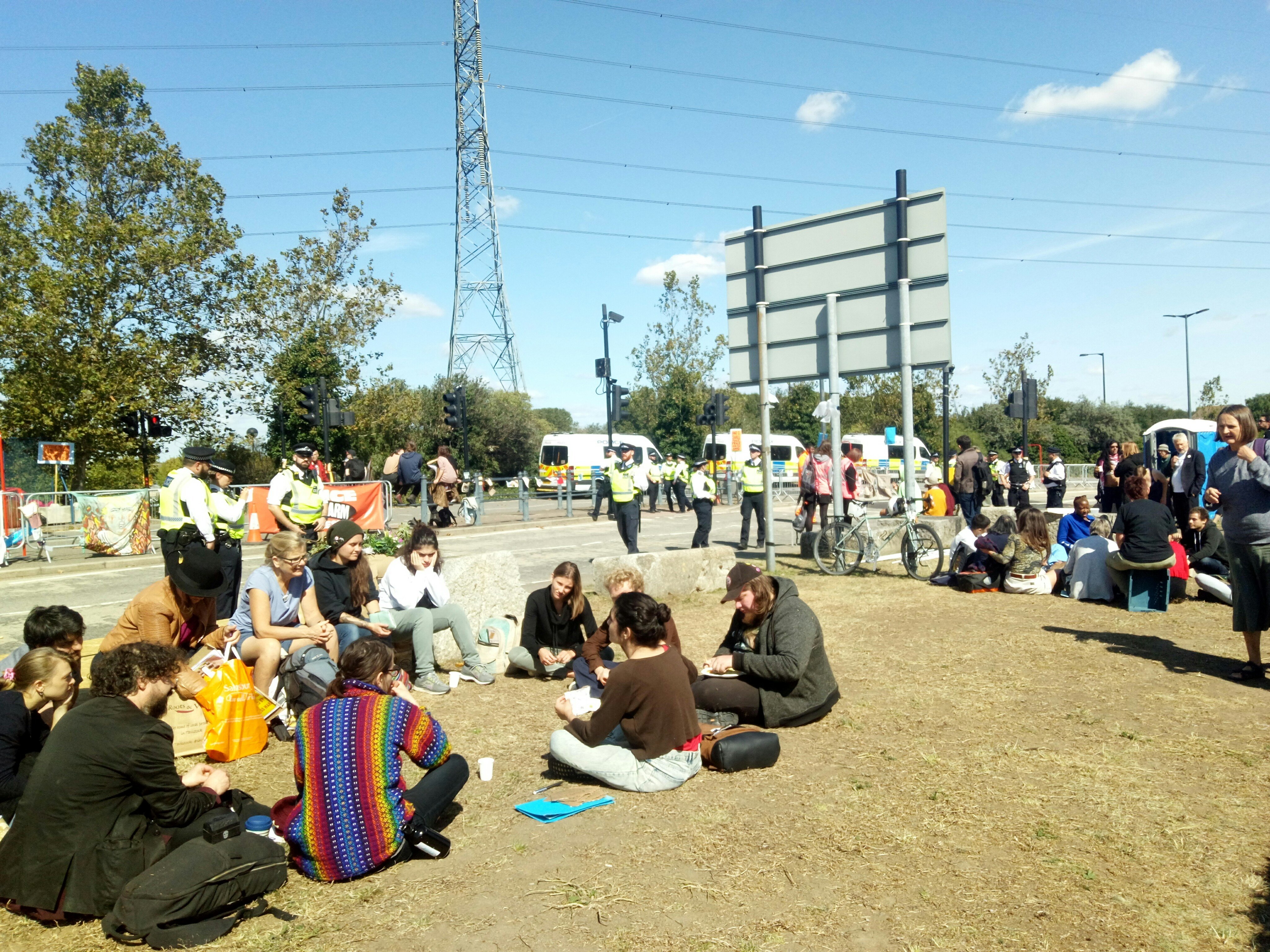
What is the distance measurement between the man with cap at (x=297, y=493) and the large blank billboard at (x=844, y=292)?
5.28 metres

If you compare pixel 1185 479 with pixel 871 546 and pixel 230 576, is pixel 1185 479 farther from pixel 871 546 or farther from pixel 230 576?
pixel 230 576

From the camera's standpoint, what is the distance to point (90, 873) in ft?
11.3

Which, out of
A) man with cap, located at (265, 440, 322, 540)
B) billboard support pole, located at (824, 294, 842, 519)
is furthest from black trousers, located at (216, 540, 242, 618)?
billboard support pole, located at (824, 294, 842, 519)

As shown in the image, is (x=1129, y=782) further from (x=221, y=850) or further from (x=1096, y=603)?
(x=1096, y=603)

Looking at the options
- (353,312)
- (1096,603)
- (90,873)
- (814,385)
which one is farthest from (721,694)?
(814,385)

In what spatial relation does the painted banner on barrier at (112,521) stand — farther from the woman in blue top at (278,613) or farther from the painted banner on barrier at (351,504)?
the woman in blue top at (278,613)

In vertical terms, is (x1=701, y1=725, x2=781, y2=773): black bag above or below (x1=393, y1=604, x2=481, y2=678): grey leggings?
below

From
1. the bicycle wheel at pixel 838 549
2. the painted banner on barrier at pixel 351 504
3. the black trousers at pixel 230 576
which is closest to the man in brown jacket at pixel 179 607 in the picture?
the black trousers at pixel 230 576

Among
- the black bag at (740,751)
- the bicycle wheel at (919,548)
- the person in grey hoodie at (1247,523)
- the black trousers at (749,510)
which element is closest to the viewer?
the black bag at (740,751)

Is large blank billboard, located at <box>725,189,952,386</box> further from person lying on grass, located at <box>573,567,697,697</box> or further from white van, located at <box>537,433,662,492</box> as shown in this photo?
white van, located at <box>537,433,662,492</box>

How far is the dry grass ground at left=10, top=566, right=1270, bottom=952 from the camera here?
3311mm

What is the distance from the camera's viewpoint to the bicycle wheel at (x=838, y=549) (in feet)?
39.6

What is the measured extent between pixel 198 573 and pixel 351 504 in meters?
12.8

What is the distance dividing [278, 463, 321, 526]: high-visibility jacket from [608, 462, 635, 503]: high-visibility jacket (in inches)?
171
